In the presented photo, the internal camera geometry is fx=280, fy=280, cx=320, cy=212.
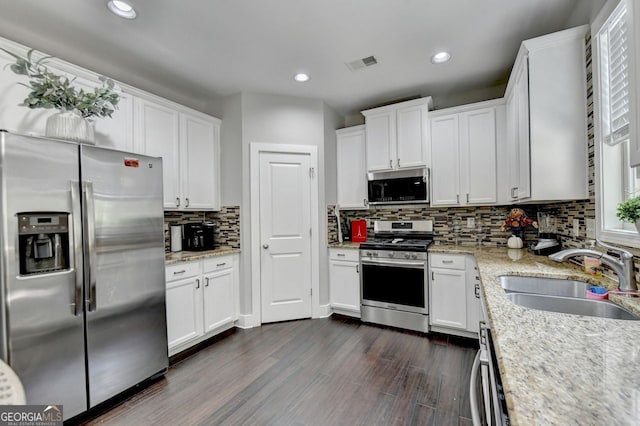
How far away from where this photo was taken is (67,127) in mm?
1807

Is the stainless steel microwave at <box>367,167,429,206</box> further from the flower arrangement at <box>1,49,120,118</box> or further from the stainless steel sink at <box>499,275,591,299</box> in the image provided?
the flower arrangement at <box>1,49,120,118</box>

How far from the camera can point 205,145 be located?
124 inches

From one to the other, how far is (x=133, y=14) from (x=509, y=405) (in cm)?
274

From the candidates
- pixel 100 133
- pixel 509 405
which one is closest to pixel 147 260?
→ pixel 100 133

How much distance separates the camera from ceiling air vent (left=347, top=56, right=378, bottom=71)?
2.55m

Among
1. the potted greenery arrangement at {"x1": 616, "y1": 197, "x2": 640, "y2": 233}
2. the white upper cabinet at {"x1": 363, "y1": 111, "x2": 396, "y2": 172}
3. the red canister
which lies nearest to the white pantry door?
the red canister

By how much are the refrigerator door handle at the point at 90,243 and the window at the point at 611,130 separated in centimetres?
298

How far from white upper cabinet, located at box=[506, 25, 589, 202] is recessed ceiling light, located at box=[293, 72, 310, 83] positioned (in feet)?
5.94

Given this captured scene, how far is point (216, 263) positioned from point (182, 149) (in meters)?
1.23

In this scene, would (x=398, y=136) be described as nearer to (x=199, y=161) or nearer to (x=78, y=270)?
(x=199, y=161)

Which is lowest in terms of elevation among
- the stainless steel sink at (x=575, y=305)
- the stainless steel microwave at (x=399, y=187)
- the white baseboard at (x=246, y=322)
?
the white baseboard at (x=246, y=322)

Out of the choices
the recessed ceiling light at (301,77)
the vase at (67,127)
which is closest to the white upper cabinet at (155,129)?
the vase at (67,127)

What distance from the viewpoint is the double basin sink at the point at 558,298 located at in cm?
124

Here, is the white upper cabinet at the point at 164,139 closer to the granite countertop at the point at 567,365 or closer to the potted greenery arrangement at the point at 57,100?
the potted greenery arrangement at the point at 57,100
